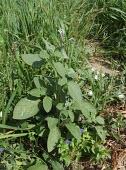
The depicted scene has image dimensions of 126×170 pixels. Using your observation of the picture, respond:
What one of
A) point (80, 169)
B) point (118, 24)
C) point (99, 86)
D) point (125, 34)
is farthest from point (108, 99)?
point (118, 24)

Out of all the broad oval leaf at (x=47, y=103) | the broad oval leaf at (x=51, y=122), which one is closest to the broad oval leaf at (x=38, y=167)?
the broad oval leaf at (x=51, y=122)

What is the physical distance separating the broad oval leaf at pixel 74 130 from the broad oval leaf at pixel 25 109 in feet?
0.66

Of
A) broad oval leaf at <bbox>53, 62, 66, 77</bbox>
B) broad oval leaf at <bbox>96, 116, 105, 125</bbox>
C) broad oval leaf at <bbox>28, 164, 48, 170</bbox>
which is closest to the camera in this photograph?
broad oval leaf at <bbox>53, 62, 66, 77</bbox>

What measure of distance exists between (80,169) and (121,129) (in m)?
0.42

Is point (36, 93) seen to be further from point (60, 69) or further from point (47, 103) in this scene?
point (60, 69)

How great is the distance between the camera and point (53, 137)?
2068mm

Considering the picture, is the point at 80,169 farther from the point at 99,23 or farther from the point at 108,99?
the point at 99,23

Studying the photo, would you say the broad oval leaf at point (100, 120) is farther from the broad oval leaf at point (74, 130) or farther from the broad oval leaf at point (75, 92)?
the broad oval leaf at point (75, 92)

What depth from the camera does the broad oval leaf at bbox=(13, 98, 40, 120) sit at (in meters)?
2.04

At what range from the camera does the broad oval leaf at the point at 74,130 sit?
6.63ft

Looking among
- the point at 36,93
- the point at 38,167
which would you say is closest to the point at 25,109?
the point at 36,93

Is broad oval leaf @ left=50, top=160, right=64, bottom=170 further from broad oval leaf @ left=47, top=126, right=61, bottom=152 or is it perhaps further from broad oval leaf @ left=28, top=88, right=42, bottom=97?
broad oval leaf @ left=28, top=88, right=42, bottom=97

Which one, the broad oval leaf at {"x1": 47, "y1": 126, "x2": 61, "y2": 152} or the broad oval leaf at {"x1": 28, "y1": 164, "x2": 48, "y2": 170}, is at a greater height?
the broad oval leaf at {"x1": 47, "y1": 126, "x2": 61, "y2": 152}

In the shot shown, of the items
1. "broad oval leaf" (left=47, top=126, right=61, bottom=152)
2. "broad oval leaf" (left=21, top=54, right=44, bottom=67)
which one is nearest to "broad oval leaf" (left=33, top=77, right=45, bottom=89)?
"broad oval leaf" (left=21, top=54, right=44, bottom=67)
